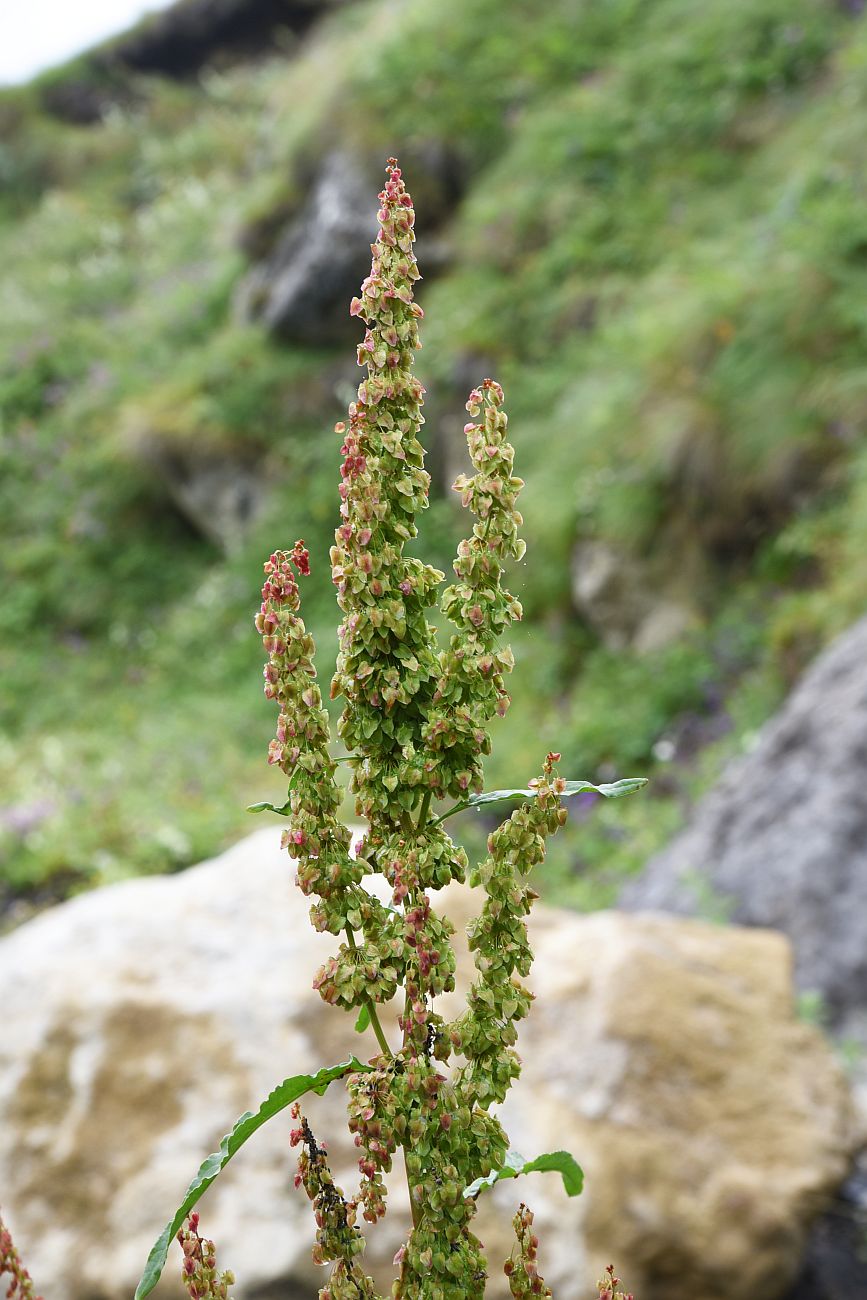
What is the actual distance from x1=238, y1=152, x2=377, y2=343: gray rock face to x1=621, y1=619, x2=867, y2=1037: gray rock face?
7.48m

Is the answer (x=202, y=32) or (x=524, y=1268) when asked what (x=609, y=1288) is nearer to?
(x=524, y=1268)

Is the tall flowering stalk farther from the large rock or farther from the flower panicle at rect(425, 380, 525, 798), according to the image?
the large rock

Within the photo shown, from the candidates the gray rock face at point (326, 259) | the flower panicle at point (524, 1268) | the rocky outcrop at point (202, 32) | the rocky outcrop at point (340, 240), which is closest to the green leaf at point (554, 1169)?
the flower panicle at point (524, 1268)

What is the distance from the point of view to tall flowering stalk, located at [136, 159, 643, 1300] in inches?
47.2

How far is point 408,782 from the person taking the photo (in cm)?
122

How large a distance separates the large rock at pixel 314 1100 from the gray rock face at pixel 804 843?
1.83 ft

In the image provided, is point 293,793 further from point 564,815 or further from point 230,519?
point 230,519

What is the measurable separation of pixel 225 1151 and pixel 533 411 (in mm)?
8931

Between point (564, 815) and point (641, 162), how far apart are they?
10.6m

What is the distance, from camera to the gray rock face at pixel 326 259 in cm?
1152

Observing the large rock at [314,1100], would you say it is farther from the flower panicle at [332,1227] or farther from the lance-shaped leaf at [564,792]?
the lance-shaped leaf at [564,792]

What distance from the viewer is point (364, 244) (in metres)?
11.4

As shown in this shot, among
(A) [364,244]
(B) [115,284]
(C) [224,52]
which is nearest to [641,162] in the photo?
(A) [364,244]

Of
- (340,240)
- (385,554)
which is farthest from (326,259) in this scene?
(385,554)
